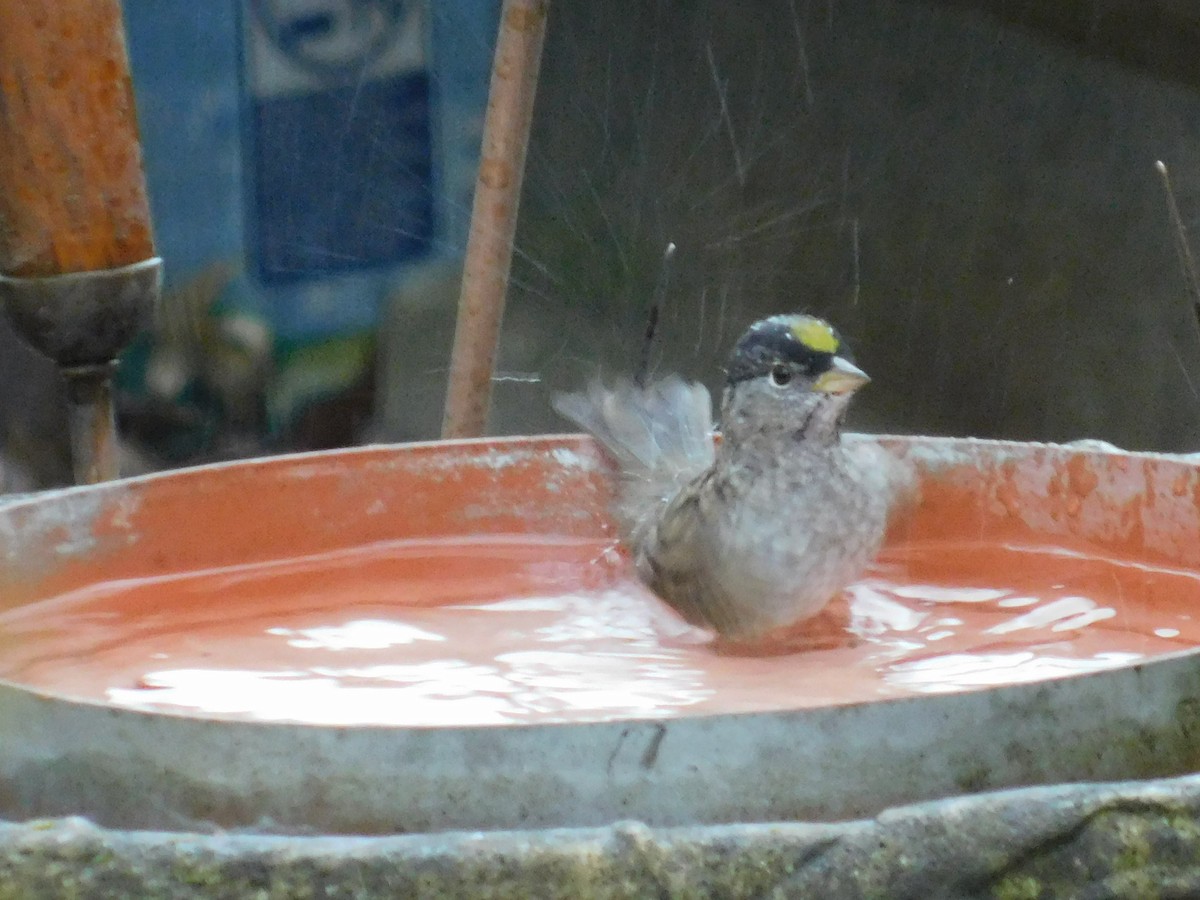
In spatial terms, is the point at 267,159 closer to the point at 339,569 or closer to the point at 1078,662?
the point at 339,569

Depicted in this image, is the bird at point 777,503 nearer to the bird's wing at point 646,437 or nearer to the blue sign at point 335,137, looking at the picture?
the bird's wing at point 646,437

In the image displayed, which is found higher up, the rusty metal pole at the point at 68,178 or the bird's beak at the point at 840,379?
the rusty metal pole at the point at 68,178

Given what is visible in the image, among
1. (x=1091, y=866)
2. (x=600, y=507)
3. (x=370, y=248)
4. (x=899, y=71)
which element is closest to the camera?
(x=1091, y=866)

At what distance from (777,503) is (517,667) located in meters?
0.31

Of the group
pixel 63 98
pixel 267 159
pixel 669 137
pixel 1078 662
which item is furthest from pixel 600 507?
pixel 267 159

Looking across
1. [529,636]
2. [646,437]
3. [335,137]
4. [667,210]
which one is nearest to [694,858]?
[529,636]

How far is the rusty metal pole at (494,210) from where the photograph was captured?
6.01ft

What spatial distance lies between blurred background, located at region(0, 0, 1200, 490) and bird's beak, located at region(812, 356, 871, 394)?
0.86m

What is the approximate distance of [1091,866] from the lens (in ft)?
2.49

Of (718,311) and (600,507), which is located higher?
(718,311)

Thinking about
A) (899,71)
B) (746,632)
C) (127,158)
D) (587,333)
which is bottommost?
(746,632)

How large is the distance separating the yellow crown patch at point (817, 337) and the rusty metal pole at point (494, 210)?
59 centimetres

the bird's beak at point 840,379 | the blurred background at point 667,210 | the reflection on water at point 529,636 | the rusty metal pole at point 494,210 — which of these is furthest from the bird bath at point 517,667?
the blurred background at point 667,210

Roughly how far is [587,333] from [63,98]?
876 mm
